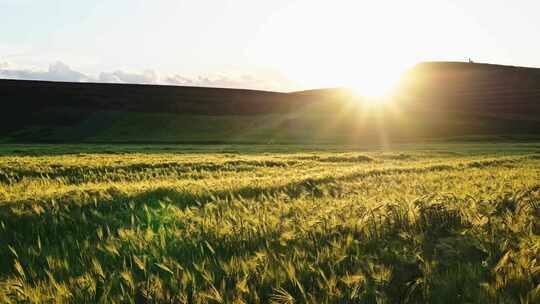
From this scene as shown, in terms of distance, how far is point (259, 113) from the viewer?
318 ft

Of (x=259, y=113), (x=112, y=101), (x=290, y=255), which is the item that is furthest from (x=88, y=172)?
(x=112, y=101)

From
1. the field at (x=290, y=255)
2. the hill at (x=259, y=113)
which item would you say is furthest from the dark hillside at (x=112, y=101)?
the field at (x=290, y=255)

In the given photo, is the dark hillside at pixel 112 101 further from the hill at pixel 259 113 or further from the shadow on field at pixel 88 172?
the shadow on field at pixel 88 172

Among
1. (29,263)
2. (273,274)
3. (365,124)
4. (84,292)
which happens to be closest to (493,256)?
(273,274)

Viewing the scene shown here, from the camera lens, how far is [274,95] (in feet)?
369

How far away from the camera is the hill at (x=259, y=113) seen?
78.6m

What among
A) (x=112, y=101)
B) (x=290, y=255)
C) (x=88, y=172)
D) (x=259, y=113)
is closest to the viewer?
(x=290, y=255)

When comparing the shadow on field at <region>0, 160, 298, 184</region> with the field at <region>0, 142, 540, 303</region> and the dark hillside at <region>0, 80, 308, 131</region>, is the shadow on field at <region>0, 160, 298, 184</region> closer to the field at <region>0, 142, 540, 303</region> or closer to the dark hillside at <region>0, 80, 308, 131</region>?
the field at <region>0, 142, 540, 303</region>

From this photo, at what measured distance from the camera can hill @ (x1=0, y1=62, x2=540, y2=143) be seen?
78562 millimetres

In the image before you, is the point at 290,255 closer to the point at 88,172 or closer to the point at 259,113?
the point at 88,172

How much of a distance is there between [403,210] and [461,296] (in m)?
2.04

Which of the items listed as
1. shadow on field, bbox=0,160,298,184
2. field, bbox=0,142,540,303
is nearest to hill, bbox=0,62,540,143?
shadow on field, bbox=0,160,298,184

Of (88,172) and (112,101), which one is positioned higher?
(112,101)

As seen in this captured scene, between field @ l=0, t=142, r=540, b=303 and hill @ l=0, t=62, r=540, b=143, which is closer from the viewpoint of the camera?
field @ l=0, t=142, r=540, b=303
